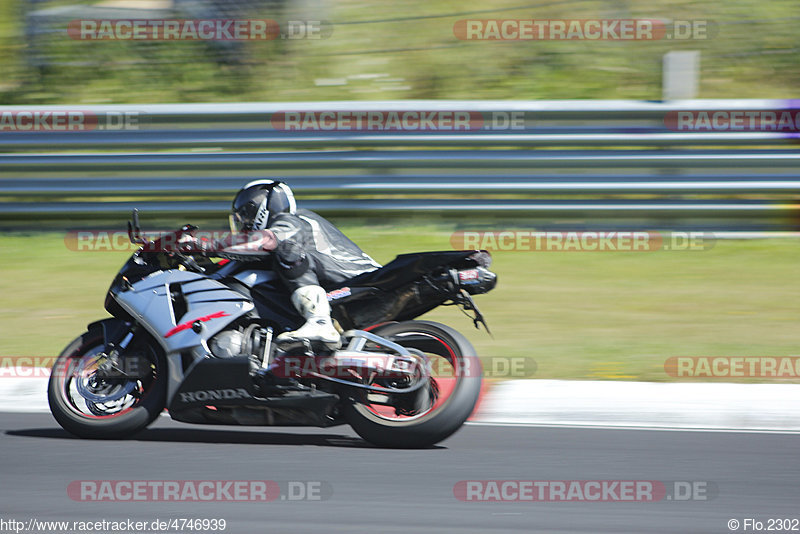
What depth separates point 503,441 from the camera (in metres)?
Result: 5.73

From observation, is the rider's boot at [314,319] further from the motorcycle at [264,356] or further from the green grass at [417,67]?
the green grass at [417,67]

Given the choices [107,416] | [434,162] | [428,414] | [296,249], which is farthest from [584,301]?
[107,416]

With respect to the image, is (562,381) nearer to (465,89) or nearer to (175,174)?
(175,174)

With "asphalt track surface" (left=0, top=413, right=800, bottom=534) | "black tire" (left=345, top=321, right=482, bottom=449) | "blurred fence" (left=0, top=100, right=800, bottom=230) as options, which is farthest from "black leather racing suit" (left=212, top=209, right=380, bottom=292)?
"blurred fence" (left=0, top=100, right=800, bottom=230)

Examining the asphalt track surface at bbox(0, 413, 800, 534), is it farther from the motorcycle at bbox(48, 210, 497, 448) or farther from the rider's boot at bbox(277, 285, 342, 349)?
the rider's boot at bbox(277, 285, 342, 349)

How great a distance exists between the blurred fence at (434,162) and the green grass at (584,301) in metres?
0.39

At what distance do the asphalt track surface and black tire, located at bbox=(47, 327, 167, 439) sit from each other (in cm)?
8

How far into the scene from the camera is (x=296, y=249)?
5512 millimetres

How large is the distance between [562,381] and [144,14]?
958cm

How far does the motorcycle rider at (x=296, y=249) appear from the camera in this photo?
213 inches

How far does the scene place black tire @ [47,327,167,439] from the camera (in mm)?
5625

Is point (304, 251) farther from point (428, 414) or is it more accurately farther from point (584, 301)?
point (584, 301)

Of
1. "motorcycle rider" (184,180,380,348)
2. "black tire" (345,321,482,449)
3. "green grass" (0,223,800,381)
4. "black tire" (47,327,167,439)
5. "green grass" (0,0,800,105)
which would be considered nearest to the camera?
"black tire" (345,321,482,449)

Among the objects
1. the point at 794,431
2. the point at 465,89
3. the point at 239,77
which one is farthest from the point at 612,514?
the point at 239,77
